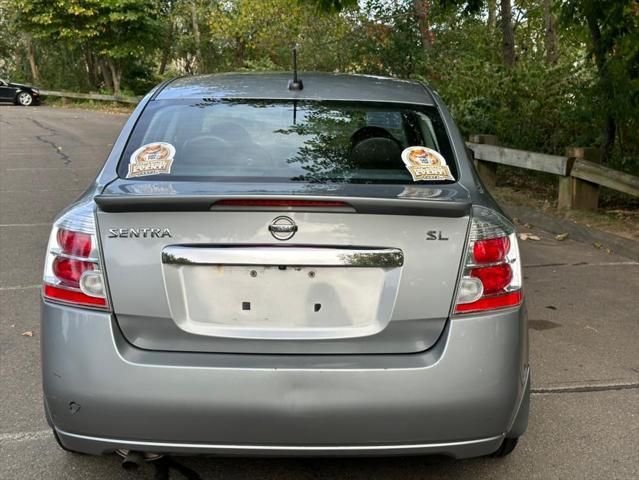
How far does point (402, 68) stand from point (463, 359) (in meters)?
15.7

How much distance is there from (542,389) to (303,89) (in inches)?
81.8

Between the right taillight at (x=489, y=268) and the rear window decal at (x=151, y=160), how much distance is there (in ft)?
4.03

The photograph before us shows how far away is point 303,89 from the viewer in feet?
10.9

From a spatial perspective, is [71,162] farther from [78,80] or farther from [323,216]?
[78,80]

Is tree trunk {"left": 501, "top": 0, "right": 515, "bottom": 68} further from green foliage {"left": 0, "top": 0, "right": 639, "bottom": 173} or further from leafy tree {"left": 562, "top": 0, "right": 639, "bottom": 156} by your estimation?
leafy tree {"left": 562, "top": 0, "right": 639, "bottom": 156}

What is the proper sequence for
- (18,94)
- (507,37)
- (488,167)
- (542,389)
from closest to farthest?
(542,389), (488,167), (507,37), (18,94)

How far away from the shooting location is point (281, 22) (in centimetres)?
2397

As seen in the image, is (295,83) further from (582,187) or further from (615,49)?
(615,49)

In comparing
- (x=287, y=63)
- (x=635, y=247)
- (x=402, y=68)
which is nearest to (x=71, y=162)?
(x=402, y=68)

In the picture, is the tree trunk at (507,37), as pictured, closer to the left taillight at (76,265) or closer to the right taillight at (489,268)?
the right taillight at (489,268)

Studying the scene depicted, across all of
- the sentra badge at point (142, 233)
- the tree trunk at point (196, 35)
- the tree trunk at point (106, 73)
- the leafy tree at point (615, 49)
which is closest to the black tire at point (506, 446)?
the sentra badge at point (142, 233)

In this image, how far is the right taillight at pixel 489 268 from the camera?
8.02ft

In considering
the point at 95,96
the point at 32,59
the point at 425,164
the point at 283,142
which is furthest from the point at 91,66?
the point at 425,164

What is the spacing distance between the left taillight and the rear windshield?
337mm
